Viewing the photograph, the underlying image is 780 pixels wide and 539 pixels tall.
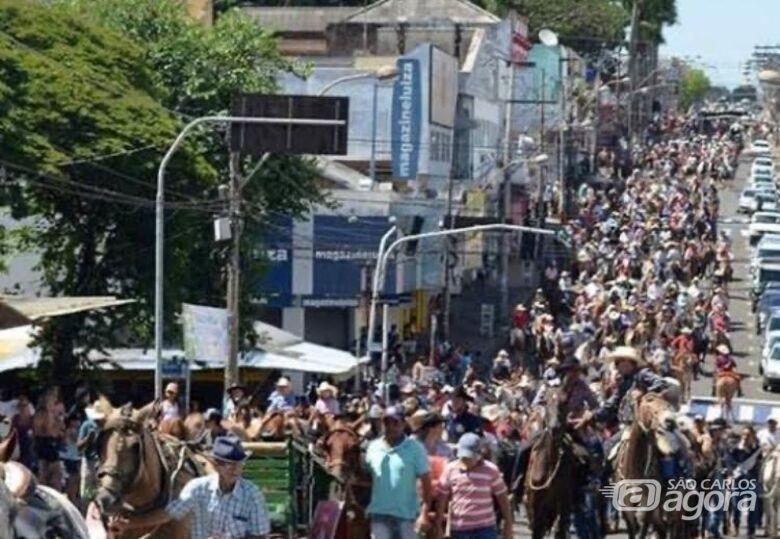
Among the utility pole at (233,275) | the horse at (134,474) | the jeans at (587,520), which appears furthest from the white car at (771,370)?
the horse at (134,474)

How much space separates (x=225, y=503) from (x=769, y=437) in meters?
21.3

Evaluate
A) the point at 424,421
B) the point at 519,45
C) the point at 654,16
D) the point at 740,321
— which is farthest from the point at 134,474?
the point at 654,16

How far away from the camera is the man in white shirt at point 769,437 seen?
34.0 meters

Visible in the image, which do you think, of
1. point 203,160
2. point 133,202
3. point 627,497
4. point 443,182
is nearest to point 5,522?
point 627,497

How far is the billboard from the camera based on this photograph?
73.9 m

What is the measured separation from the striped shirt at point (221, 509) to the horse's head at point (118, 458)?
0.31 m

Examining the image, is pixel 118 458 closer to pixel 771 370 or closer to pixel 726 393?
pixel 726 393

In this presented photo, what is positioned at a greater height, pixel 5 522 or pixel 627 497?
pixel 5 522

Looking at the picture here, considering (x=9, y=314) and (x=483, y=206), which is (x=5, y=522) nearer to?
(x=9, y=314)

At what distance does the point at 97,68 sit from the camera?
1770 inches

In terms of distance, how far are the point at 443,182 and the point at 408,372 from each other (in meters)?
22.3

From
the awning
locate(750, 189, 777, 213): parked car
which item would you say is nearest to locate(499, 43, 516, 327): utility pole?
locate(750, 189, 777, 213): parked car

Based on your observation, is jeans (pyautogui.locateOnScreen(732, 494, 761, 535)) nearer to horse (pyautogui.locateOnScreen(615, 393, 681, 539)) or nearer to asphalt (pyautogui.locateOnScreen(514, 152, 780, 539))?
asphalt (pyautogui.locateOnScreen(514, 152, 780, 539))

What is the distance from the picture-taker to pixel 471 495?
19281mm
